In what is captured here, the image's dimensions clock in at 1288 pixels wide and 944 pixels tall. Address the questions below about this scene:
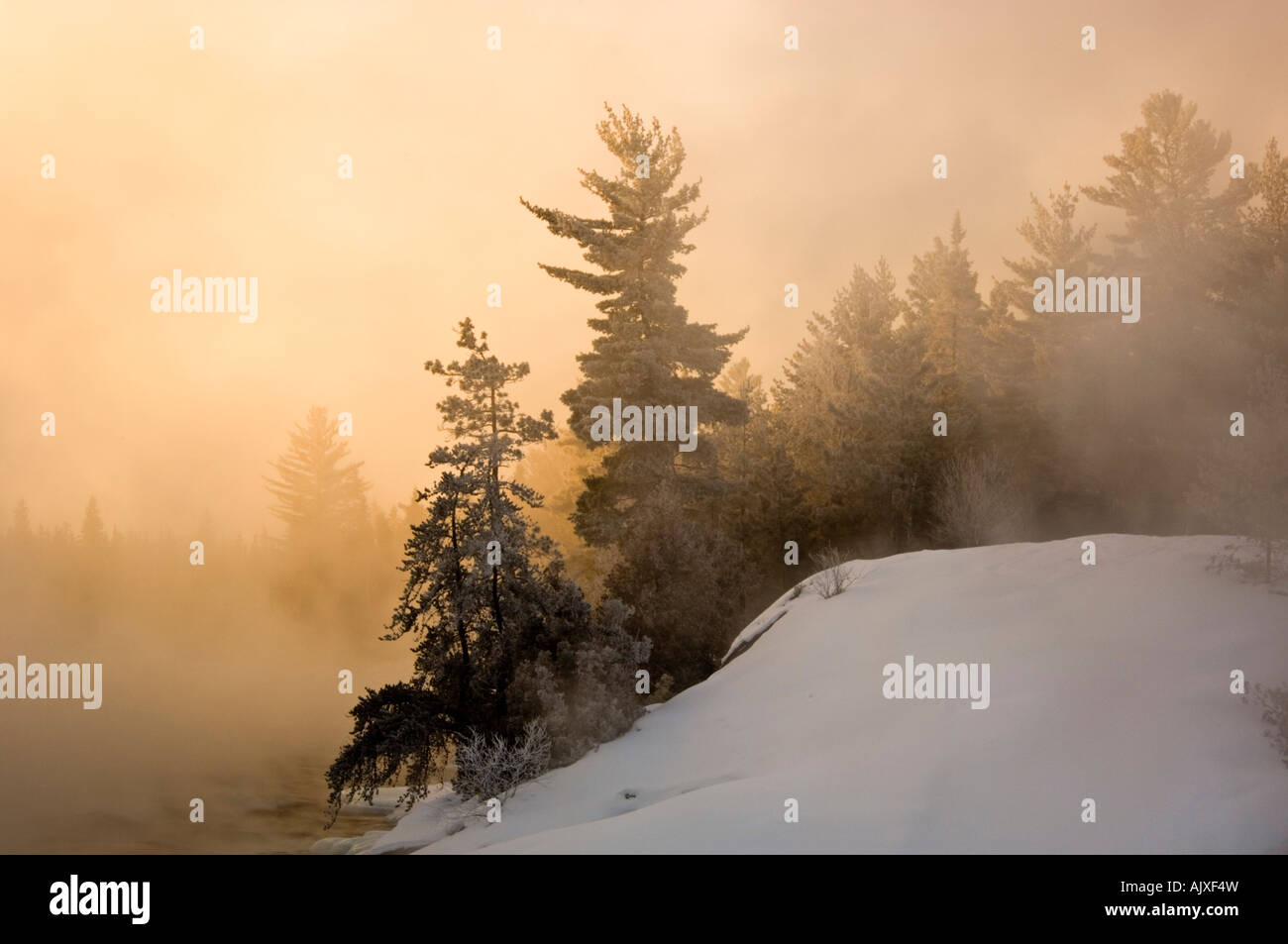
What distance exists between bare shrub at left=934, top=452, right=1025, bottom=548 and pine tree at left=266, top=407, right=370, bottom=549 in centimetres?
5074

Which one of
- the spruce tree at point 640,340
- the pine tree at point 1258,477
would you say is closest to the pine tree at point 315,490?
the spruce tree at point 640,340

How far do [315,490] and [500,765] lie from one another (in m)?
59.1

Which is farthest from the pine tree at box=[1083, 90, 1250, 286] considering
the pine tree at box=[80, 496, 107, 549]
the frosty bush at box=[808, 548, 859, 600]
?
the pine tree at box=[80, 496, 107, 549]

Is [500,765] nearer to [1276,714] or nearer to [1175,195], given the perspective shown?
[1276,714]

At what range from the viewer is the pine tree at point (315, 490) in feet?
238

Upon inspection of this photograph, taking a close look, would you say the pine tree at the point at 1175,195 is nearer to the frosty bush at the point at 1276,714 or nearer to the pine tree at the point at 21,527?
the frosty bush at the point at 1276,714

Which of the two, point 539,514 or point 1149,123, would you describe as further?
point 539,514

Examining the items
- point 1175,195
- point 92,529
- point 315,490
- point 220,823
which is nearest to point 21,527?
point 92,529

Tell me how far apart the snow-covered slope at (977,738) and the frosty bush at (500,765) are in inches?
18.8

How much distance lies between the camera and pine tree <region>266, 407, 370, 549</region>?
72.4 meters
